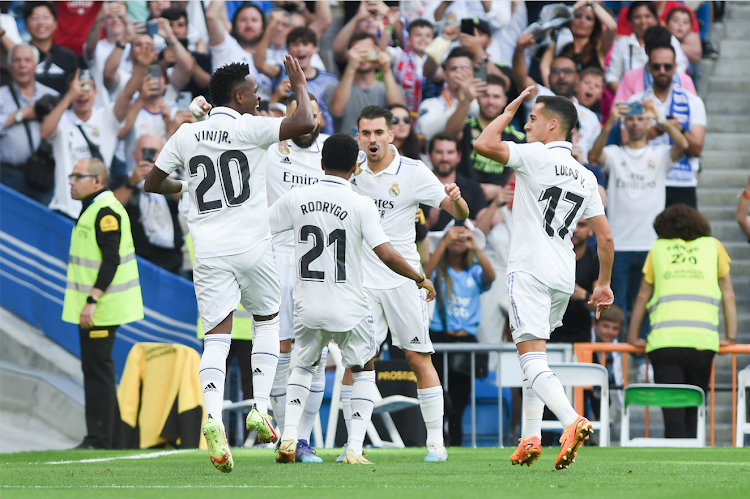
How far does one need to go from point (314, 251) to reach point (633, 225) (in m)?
6.12

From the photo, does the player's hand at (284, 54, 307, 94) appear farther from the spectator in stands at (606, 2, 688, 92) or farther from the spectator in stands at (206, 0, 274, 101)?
the spectator in stands at (606, 2, 688, 92)

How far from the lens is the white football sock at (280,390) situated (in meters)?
7.86

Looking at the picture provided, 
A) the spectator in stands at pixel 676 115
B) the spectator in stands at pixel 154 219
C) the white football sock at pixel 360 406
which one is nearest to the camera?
the white football sock at pixel 360 406

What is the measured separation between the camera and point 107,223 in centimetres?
1005

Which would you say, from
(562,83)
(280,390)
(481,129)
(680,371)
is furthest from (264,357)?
(562,83)

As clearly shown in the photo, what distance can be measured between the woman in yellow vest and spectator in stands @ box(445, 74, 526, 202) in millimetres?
2420

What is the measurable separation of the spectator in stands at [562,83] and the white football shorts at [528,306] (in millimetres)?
5931

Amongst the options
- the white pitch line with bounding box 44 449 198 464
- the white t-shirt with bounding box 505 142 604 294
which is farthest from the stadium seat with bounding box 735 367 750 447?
the white pitch line with bounding box 44 449 198 464

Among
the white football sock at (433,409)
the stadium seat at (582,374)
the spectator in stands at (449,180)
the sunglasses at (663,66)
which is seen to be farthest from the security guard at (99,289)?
the sunglasses at (663,66)

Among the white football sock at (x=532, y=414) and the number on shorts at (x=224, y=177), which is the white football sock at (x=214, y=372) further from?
the white football sock at (x=532, y=414)

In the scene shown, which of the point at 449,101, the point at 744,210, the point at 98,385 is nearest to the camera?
the point at 98,385

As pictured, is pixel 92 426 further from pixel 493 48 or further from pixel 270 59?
pixel 493 48

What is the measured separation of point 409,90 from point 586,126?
2.22 metres

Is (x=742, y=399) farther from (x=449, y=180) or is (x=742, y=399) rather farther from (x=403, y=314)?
(x=403, y=314)
